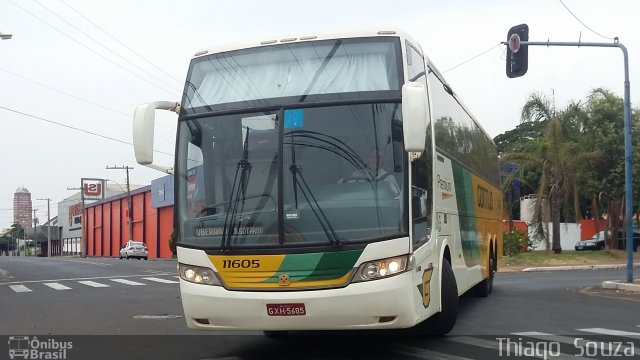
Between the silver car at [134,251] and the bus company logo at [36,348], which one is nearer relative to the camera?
the bus company logo at [36,348]

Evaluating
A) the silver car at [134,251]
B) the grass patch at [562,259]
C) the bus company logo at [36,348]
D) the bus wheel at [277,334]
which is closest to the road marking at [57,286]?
the bus company logo at [36,348]

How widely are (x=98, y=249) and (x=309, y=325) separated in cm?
7744

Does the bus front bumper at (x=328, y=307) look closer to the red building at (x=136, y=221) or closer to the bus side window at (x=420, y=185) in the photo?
the bus side window at (x=420, y=185)

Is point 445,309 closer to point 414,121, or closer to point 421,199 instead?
point 421,199

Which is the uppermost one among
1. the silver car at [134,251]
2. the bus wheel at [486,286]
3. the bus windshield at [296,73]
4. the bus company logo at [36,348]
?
the bus windshield at [296,73]

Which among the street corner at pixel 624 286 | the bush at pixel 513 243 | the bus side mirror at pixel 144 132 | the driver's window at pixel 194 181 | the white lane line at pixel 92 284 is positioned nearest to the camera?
the driver's window at pixel 194 181

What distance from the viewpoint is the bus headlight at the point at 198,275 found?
722 centimetres

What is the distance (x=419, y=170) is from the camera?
755 cm

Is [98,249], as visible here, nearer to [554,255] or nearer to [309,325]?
[554,255]

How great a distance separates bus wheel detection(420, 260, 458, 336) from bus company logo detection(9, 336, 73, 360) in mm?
4502

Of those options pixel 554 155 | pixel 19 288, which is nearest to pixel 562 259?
pixel 554 155

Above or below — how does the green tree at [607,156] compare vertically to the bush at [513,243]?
above

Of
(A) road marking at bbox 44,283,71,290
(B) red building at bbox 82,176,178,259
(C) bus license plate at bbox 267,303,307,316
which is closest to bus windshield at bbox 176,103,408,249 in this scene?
(C) bus license plate at bbox 267,303,307,316

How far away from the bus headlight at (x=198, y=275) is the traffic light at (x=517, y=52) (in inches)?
397
